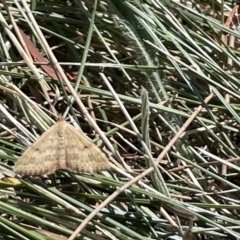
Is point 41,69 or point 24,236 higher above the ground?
point 41,69

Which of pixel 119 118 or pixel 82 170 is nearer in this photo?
pixel 82 170

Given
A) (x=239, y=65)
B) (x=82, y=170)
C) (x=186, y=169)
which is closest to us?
(x=82, y=170)

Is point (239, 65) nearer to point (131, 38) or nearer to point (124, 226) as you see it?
point (131, 38)

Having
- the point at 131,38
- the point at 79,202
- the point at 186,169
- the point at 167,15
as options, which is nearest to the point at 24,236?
the point at 79,202
